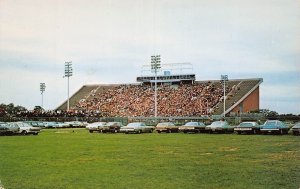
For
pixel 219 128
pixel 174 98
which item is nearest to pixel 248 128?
pixel 219 128

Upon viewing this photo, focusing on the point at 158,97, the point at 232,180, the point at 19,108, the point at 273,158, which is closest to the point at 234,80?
the point at 158,97

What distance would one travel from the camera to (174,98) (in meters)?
78.7

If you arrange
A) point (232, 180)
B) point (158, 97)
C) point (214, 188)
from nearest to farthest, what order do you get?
1. point (214, 188)
2. point (232, 180)
3. point (158, 97)

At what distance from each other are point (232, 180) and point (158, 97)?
68.9m

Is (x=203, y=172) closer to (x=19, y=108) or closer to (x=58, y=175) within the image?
(x=58, y=175)

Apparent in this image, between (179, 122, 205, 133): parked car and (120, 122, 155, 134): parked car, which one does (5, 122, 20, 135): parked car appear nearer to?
(120, 122, 155, 134): parked car

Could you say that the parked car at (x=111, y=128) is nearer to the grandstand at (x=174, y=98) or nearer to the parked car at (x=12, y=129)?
the parked car at (x=12, y=129)

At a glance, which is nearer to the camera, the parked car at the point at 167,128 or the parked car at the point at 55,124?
the parked car at the point at 167,128

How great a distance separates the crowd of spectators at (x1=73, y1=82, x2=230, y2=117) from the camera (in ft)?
242

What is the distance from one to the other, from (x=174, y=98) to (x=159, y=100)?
2920 mm

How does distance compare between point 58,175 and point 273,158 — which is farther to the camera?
point 273,158

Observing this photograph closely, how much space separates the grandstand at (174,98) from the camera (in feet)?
240

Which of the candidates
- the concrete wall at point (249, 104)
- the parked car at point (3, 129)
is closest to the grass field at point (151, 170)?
the parked car at point (3, 129)

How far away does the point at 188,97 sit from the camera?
254 ft
